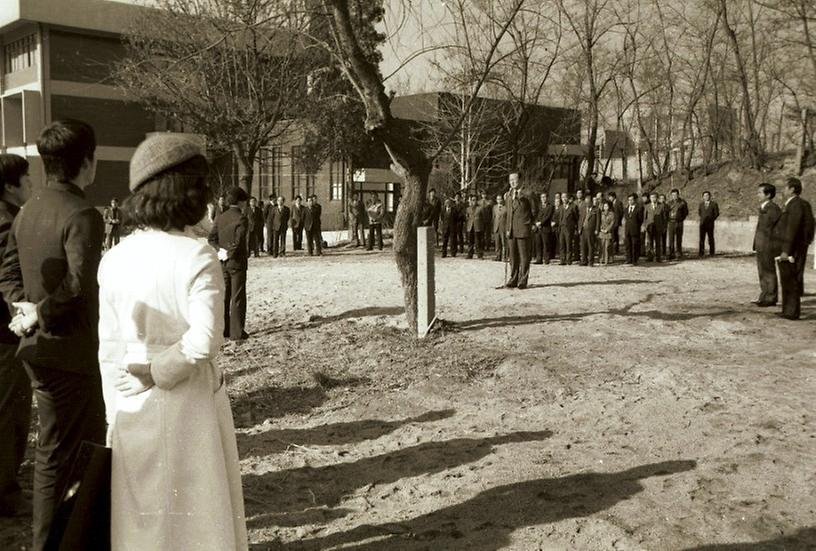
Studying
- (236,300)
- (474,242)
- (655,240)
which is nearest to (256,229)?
(474,242)

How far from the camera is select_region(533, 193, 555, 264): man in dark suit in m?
20.1

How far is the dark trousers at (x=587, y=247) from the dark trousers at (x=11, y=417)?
16.0 m

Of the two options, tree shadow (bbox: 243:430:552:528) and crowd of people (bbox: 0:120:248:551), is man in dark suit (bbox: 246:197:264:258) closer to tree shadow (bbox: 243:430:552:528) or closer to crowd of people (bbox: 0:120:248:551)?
tree shadow (bbox: 243:430:552:528)

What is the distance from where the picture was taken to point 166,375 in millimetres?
2490

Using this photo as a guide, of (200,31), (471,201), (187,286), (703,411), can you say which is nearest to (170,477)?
(187,286)

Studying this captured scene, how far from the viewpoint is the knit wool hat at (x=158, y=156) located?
8.57ft

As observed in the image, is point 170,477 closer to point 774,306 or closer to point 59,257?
point 59,257

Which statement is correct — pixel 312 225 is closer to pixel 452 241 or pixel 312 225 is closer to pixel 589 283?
pixel 452 241

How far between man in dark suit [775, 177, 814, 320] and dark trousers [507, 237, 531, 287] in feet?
13.7

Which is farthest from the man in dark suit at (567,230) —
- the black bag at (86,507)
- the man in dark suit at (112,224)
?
the black bag at (86,507)

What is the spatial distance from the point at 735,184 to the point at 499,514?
27.9 m

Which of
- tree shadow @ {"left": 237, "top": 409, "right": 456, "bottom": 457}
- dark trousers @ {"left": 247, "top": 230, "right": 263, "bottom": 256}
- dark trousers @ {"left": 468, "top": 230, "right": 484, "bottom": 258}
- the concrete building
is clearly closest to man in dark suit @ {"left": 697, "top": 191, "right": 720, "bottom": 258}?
dark trousers @ {"left": 468, "top": 230, "right": 484, "bottom": 258}

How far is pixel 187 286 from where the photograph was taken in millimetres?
2512

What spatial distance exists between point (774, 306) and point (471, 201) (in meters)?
11.6
